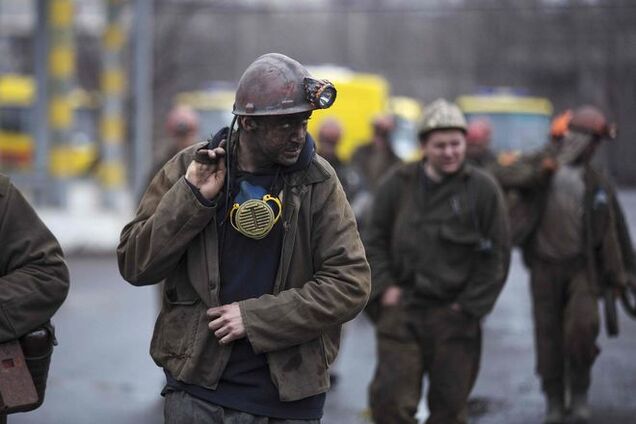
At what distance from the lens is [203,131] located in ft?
70.8

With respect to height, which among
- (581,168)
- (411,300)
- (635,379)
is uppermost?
(581,168)

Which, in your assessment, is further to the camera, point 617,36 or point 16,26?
point 16,26

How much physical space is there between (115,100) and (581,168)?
14.9 metres

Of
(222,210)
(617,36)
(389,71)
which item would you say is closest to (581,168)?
(222,210)

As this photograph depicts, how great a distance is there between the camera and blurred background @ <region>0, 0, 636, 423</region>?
10.0m

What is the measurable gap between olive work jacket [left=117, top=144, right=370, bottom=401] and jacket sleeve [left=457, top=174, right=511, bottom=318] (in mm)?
2134

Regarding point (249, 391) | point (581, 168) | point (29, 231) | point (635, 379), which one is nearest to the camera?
point (249, 391)

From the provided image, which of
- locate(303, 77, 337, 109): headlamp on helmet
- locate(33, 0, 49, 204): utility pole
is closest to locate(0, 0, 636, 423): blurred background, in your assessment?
locate(33, 0, 49, 204): utility pole

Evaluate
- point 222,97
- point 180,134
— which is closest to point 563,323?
point 180,134

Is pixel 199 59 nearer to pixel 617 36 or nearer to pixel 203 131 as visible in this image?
pixel 617 36

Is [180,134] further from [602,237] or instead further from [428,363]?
[428,363]

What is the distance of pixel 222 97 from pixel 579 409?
51.8 ft

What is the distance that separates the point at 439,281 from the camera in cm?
634

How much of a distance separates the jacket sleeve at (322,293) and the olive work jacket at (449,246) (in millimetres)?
2121
